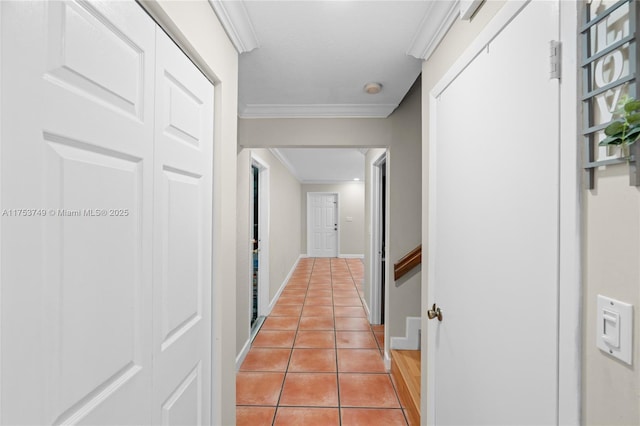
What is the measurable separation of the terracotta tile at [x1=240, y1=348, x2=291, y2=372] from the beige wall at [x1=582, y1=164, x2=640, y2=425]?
246cm

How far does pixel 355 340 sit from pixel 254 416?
58.3 inches

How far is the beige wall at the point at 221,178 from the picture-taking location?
117 cm

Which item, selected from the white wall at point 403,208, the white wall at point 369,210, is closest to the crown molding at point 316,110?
the white wall at point 403,208

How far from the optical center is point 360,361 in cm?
285

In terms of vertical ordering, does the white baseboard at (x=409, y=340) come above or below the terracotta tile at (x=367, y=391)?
above

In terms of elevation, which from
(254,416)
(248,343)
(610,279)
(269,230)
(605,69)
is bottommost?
(254,416)

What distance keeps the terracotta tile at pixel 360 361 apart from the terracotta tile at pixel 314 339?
22cm

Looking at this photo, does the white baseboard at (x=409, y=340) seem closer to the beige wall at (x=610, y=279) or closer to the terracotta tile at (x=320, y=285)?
the beige wall at (x=610, y=279)

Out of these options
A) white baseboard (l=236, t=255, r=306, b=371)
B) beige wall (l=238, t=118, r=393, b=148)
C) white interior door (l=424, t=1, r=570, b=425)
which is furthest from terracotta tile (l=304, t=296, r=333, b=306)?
white interior door (l=424, t=1, r=570, b=425)

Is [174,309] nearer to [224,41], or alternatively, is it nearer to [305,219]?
[224,41]

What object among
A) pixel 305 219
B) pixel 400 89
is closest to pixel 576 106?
pixel 400 89

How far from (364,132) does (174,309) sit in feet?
7.24

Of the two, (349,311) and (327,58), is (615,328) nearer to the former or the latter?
(327,58)

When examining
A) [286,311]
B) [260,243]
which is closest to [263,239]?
[260,243]
